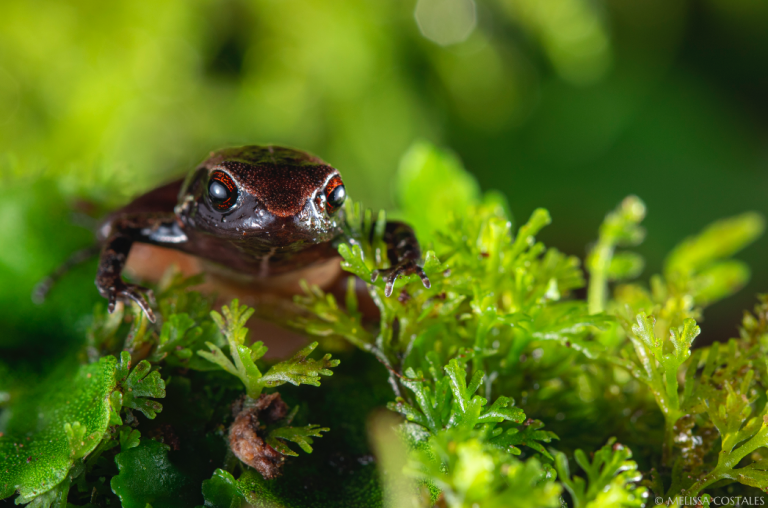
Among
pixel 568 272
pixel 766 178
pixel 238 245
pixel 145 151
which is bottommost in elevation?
pixel 145 151

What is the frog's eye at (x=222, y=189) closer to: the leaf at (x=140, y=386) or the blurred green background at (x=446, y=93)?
the leaf at (x=140, y=386)

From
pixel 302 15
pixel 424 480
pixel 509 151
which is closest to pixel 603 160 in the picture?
pixel 509 151

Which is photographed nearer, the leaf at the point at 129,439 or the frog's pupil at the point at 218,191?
the leaf at the point at 129,439

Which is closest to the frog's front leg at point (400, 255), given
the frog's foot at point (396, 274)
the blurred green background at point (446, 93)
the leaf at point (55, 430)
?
the frog's foot at point (396, 274)

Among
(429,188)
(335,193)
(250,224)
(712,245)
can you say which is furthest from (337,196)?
(712,245)

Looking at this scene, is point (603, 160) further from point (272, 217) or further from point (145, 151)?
point (272, 217)

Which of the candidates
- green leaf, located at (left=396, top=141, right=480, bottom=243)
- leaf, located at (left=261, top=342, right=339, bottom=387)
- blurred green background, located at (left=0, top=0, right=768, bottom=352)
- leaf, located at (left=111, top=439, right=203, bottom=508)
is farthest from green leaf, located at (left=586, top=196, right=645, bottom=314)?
blurred green background, located at (left=0, top=0, right=768, bottom=352)
